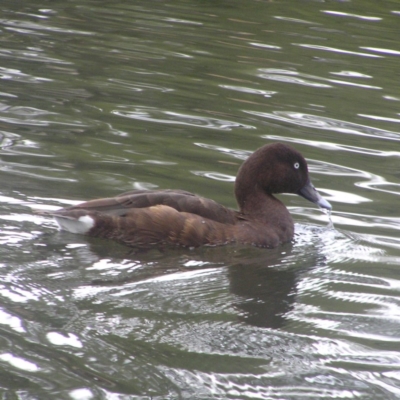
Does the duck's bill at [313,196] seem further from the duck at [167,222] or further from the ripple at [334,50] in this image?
the ripple at [334,50]

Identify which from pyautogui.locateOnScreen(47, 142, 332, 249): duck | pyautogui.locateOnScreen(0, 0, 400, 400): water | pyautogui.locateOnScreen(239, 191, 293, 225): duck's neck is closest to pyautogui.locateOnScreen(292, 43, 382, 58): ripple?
pyautogui.locateOnScreen(0, 0, 400, 400): water

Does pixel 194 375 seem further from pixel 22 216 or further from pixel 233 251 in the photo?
pixel 22 216

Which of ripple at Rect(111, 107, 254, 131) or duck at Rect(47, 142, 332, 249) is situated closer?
duck at Rect(47, 142, 332, 249)

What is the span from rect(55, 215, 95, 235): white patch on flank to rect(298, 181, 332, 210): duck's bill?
1.92 metres

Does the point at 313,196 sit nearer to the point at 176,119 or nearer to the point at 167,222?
the point at 167,222

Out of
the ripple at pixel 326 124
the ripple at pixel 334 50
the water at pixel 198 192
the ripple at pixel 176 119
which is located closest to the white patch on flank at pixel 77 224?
the water at pixel 198 192

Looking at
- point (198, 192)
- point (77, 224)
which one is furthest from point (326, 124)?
point (77, 224)

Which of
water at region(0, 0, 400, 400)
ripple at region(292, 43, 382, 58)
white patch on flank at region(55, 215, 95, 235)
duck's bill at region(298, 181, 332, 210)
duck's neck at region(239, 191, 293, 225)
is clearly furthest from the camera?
ripple at region(292, 43, 382, 58)

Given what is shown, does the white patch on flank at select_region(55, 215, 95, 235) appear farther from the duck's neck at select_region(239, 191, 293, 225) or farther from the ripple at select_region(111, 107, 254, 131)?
the ripple at select_region(111, 107, 254, 131)

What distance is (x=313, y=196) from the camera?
7.49m

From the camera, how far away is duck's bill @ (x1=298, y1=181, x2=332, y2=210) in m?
7.35

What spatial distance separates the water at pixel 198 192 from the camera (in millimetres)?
4570

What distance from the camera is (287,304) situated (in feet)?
18.6

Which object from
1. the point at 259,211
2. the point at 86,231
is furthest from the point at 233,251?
the point at 86,231
